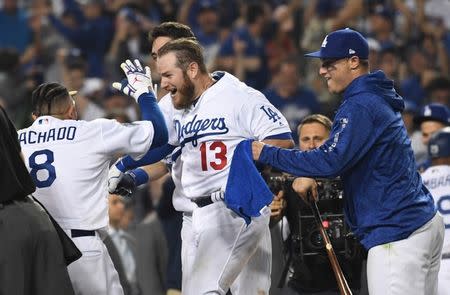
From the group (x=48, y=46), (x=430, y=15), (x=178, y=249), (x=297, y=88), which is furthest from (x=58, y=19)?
(x=178, y=249)

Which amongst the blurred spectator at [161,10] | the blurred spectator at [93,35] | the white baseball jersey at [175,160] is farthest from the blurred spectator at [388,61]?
the white baseball jersey at [175,160]

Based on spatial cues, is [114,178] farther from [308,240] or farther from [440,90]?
[440,90]

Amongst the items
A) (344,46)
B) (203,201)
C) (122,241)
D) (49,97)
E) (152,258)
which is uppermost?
(344,46)

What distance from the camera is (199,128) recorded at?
655cm

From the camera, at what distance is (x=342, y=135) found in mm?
5746

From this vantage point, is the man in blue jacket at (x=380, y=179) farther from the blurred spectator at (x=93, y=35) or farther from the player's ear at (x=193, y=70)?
the blurred spectator at (x=93, y=35)

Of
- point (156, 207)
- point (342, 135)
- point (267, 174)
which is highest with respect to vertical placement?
point (342, 135)

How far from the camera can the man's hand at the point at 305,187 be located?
256 inches

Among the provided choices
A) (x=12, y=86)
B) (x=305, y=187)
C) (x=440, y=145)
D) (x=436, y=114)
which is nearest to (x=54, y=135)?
(x=305, y=187)

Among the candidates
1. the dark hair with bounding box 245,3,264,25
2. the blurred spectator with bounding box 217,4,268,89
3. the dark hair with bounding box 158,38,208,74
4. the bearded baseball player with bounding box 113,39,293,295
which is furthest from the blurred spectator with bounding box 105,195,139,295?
the dark hair with bounding box 245,3,264,25

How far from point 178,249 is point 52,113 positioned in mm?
2444

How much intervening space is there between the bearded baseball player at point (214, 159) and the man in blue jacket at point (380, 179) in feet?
2.09

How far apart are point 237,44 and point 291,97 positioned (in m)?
1.24

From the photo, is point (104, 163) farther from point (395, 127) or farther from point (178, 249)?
point (178, 249)
